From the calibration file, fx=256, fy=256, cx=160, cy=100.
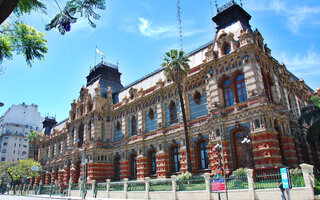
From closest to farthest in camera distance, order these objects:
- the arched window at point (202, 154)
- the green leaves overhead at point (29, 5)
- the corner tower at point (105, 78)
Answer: the green leaves overhead at point (29, 5) → the arched window at point (202, 154) → the corner tower at point (105, 78)

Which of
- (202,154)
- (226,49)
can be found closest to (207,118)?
(202,154)

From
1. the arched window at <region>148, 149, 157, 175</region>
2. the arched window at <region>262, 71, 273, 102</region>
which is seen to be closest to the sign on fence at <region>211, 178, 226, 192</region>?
the arched window at <region>262, 71, 273, 102</region>

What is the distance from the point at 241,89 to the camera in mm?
26438

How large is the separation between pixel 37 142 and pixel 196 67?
48.4 metres

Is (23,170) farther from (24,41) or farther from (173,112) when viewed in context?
(24,41)

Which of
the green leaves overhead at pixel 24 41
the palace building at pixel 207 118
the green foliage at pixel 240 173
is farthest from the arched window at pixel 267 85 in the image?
the green leaves overhead at pixel 24 41

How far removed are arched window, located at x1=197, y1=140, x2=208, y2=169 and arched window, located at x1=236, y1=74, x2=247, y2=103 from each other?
257 inches

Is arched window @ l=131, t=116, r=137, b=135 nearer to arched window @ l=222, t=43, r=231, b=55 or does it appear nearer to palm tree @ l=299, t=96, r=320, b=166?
arched window @ l=222, t=43, r=231, b=55

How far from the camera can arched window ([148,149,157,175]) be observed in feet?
114

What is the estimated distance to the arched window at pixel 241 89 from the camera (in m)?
26.1

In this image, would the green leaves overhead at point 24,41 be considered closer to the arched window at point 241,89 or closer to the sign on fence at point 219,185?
the sign on fence at point 219,185

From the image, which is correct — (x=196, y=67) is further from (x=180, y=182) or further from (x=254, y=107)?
(x=180, y=182)

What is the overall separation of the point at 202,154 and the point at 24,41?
24104 millimetres

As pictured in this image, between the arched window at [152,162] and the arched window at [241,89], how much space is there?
47.0ft
